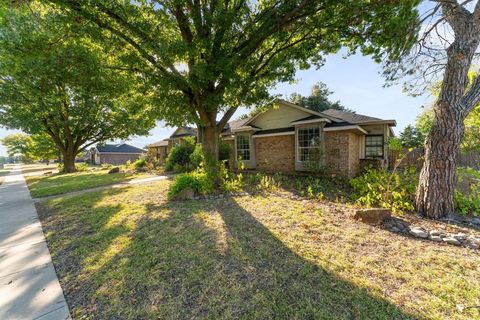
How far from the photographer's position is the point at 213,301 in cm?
229

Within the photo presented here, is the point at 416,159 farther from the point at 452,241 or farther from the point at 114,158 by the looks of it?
the point at 114,158

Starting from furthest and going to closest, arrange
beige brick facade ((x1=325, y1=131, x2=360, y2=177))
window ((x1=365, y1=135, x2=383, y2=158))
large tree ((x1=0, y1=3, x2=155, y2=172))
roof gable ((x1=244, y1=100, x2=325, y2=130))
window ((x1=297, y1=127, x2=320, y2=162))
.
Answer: window ((x1=365, y1=135, x2=383, y2=158)) < roof gable ((x1=244, y1=100, x2=325, y2=130)) < window ((x1=297, y1=127, x2=320, y2=162)) < beige brick facade ((x1=325, y1=131, x2=360, y2=177)) < large tree ((x1=0, y1=3, x2=155, y2=172))

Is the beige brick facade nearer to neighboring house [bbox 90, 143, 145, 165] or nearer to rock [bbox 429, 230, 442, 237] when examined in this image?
rock [bbox 429, 230, 442, 237]

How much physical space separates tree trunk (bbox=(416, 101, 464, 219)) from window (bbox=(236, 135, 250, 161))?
961 centimetres

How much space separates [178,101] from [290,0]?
4761 mm

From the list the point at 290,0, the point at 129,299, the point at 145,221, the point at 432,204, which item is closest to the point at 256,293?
the point at 129,299

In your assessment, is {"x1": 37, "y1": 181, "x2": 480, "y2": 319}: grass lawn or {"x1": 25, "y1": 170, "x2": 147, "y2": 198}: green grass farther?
{"x1": 25, "y1": 170, "x2": 147, "y2": 198}: green grass

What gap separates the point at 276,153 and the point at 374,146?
608cm

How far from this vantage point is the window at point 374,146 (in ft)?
40.5

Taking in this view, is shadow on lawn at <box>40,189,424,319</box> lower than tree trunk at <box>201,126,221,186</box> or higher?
lower

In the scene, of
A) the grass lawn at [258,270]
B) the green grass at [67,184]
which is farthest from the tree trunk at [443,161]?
the green grass at [67,184]

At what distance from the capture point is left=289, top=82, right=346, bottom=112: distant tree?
76.9 feet

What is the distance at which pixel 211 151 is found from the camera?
8.08 m

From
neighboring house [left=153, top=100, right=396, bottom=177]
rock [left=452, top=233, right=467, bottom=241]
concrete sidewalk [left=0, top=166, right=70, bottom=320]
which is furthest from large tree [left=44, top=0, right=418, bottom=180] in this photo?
rock [left=452, top=233, right=467, bottom=241]
